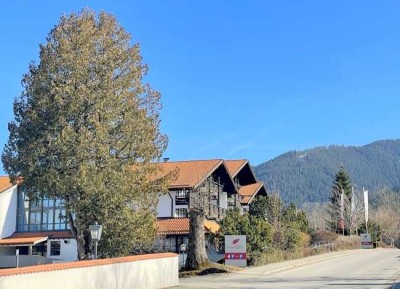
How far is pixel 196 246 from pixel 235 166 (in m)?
30.8

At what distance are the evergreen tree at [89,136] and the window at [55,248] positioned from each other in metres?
21.6

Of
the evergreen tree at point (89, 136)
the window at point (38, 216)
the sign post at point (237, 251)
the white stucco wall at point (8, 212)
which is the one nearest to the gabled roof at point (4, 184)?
the white stucco wall at point (8, 212)

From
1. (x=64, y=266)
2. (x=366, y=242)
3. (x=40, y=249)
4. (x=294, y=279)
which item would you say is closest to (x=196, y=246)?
(x=294, y=279)

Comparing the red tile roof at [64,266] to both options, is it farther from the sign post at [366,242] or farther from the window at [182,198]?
the sign post at [366,242]

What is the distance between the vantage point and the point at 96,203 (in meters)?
28.5

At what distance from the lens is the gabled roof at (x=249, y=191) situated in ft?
209

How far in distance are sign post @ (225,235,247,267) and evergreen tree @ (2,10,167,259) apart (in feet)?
14.0

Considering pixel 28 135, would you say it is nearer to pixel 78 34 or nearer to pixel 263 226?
pixel 78 34

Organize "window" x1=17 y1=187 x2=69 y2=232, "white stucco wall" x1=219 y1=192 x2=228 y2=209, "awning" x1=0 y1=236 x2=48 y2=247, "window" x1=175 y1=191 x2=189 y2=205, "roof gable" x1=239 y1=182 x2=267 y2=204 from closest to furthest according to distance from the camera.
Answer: "window" x1=175 y1=191 x2=189 y2=205, "awning" x1=0 y1=236 x2=48 y2=247, "window" x1=17 y1=187 x2=69 y2=232, "white stucco wall" x1=219 y1=192 x2=228 y2=209, "roof gable" x1=239 y1=182 x2=267 y2=204

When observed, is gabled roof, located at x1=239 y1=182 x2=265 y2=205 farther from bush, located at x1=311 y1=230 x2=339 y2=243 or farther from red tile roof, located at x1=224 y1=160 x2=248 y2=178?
bush, located at x1=311 y1=230 x2=339 y2=243

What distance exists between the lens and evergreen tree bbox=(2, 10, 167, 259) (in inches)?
1106

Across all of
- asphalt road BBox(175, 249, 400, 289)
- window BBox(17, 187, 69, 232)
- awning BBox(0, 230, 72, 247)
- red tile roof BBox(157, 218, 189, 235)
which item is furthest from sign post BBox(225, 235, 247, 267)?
window BBox(17, 187, 69, 232)

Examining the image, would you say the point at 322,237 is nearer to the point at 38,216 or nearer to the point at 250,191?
the point at 250,191

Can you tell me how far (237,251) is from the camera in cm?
3130
